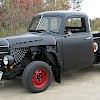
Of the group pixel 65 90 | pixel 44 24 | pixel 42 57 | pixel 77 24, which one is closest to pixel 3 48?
pixel 42 57

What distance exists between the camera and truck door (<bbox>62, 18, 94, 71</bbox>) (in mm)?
6953

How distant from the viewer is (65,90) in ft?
21.4

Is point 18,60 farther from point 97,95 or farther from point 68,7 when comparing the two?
point 68,7

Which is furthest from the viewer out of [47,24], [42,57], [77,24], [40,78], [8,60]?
[77,24]

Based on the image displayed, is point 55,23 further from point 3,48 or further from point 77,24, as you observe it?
point 3,48

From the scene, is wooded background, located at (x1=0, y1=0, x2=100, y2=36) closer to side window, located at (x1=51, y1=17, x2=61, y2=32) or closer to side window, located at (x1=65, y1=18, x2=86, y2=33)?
side window, located at (x1=65, y1=18, x2=86, y2=33)

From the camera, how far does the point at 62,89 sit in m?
6.62

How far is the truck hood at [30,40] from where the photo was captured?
20.2 ft

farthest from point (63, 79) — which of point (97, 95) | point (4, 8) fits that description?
point (4, 8)

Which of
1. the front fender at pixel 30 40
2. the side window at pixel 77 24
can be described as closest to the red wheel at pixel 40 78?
the front fender at pixel 30 40

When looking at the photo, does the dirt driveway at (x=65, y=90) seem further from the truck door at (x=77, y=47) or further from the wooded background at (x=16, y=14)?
the wooded background at (x=16, y=14)

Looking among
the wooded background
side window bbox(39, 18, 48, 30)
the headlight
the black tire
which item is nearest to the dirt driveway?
the black tire

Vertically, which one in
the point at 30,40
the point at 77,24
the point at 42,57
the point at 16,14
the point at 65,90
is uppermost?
the point at 16,14

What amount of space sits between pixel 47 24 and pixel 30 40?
3.60ft
